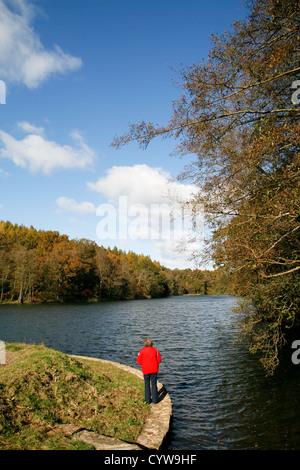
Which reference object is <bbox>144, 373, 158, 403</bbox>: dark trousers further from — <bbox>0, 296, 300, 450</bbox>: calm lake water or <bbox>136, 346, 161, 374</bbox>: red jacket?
<bbox>0, 296, 300, 450</bbox>: calm lake water

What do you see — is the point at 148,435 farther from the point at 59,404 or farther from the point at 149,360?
the point at 59,404

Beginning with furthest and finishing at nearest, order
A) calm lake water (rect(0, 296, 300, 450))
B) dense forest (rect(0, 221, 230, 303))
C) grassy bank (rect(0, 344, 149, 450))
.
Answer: dense forest (rect(0, 221, 230, 303))
calm lake water (rect(0, 296, 300, 450))
grassy bank (rect(0, 344, 149, 450))

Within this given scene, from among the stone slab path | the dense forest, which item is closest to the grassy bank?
the stone slab path

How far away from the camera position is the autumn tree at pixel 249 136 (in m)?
6.33

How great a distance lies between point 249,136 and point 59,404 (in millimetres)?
8655

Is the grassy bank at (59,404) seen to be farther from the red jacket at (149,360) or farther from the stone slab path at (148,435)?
the red jacket at (149,360)

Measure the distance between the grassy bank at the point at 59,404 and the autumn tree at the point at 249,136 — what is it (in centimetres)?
406

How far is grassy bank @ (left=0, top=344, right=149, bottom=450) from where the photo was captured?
5.49 m

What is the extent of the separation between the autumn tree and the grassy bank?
13.3 feet

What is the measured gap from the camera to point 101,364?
11.8 m

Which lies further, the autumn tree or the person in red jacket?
the person in red jacket

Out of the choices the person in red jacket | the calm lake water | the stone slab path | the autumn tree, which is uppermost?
the autumn tree

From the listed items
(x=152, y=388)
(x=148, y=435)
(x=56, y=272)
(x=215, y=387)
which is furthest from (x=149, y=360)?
(x=56, y=272)

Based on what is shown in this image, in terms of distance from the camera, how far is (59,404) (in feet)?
22.2
